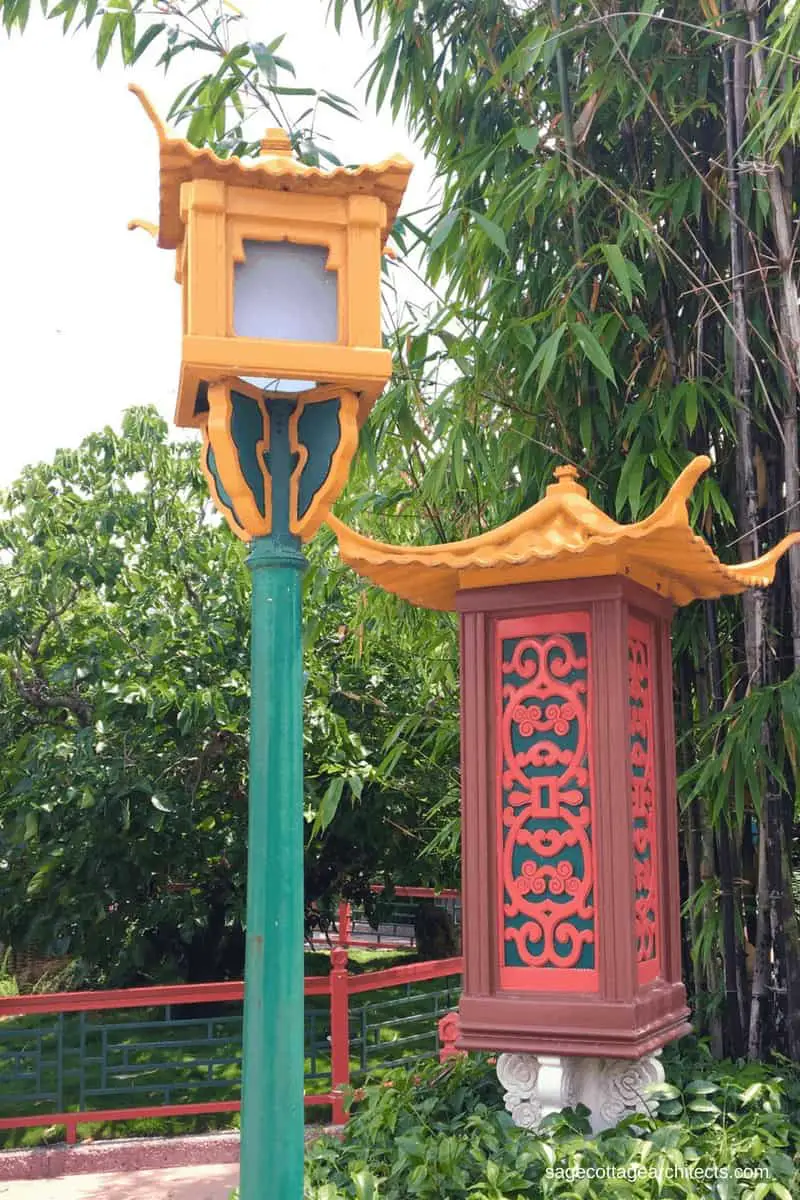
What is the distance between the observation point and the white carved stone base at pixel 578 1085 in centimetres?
304

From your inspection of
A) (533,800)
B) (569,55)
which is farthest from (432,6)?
(533,800)

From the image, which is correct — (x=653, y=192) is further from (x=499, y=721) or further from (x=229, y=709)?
(x=229, y=709)

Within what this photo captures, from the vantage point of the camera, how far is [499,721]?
3.21 m

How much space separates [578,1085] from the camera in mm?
3076

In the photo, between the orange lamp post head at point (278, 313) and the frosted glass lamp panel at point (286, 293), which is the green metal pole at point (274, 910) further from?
the frosted glass lamp panel at point (286, 293)

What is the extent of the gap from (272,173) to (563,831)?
1.85 metres

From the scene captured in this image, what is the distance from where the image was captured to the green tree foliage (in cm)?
616

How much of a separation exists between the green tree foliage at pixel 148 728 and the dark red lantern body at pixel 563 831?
2.44 m

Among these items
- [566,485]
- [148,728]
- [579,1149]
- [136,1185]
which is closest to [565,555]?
[566,485]

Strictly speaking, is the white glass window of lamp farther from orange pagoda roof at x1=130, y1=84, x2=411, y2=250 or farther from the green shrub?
the green shrub

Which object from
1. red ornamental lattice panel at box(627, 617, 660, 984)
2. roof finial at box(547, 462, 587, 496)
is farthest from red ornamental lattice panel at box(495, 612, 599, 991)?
roof finial at box(547, 462, 587, 496)

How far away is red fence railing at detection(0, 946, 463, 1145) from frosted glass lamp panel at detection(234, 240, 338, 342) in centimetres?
358

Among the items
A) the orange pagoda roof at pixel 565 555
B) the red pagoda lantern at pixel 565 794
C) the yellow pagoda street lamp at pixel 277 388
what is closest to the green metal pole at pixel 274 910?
the yellow pagoda street lamp at pixel 277 388

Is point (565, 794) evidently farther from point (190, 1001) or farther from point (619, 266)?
point (190, 1001)
